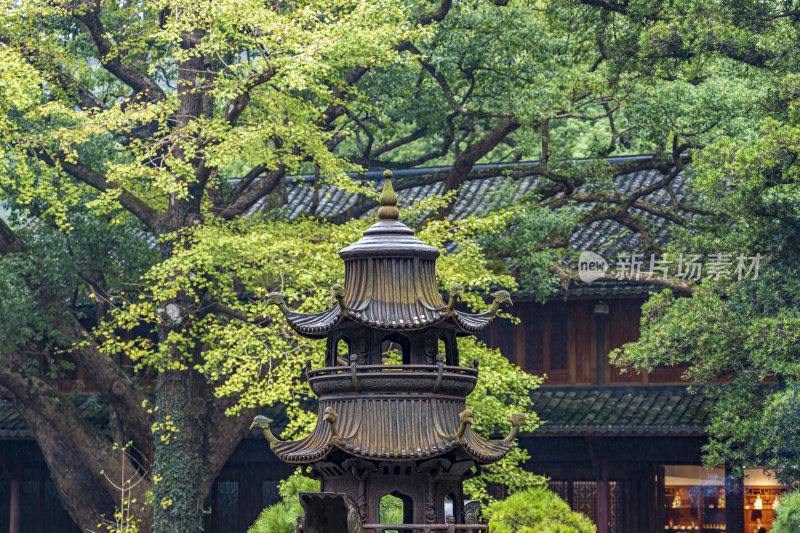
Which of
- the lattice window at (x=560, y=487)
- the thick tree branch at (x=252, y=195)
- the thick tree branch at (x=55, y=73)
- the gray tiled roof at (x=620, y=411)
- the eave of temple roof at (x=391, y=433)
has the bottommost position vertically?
the lattice window at (x=560, y=487)

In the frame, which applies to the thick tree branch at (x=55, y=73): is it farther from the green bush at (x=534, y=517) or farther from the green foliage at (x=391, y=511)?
the green bush at (x=534, y=517)

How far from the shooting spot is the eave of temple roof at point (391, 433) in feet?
31.4

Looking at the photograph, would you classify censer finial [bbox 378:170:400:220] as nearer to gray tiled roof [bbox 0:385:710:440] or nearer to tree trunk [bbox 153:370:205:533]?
Result: gray tiled roof [bbox 0:385:710:440]

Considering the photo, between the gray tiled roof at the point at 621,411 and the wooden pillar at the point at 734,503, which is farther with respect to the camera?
the wooden pillar at the point at 734,503

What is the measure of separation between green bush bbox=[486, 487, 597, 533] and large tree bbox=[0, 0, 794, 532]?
2.10 m

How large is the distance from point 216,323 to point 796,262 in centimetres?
855

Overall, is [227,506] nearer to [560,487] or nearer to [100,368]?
[100,368]

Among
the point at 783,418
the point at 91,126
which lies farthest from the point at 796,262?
the point at 91,126

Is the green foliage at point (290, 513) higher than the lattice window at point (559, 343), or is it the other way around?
the lattice window at point (559, 343)

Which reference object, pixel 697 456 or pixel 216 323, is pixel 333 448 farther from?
pixel 697 456

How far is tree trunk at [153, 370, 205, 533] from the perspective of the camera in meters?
18.0

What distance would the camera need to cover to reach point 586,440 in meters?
19.2

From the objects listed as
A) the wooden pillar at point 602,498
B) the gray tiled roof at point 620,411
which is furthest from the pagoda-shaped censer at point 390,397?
→ the wooden pillar at point 602,498

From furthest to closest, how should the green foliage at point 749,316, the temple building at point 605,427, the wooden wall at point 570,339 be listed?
the wooden wall at point 570,339 < the temple building at point 605,427 < the green foliage at point 749,316
